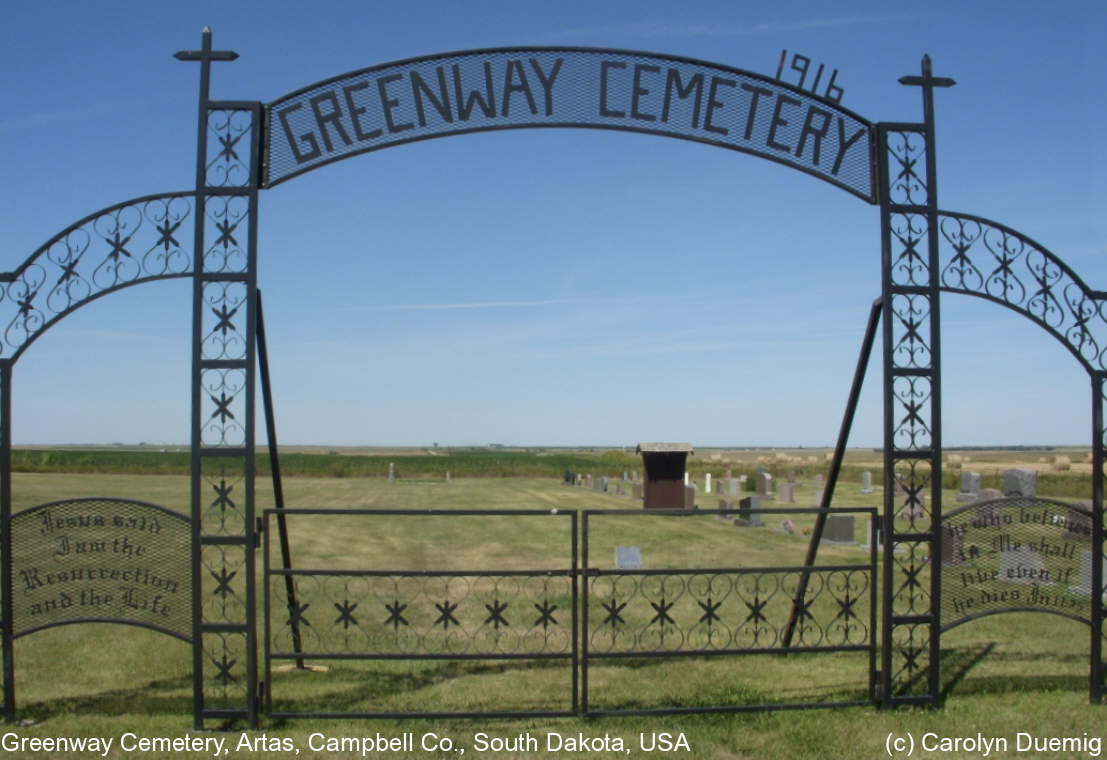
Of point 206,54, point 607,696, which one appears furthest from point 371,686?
point 206,54

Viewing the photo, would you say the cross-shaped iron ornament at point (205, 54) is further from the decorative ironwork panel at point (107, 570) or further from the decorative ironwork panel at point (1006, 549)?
the decorative ironwork panel at point (1006, 549)

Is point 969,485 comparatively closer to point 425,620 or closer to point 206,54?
point 425,620

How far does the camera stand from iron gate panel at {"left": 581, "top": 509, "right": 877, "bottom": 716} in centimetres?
583

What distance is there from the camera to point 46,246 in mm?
5938

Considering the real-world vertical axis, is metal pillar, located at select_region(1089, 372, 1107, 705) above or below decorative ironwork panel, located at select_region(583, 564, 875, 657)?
above

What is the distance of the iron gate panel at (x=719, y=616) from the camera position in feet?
19.1

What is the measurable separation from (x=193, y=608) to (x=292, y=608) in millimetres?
895

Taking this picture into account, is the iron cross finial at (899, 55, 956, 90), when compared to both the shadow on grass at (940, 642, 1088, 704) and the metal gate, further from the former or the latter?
the shadow on grass at (940, 642, 1088, 704)

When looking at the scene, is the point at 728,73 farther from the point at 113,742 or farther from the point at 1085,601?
the point at 113,742

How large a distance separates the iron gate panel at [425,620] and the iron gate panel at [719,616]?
0.33m

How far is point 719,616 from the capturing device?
8.35 meters

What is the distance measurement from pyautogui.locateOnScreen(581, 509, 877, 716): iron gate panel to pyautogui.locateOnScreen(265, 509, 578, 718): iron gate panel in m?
0.33

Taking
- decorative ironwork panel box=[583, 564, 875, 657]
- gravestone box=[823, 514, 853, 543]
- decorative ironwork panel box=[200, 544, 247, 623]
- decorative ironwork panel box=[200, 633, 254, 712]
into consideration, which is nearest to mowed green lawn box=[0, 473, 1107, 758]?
decorative ironwork panel box=[200, 633, 254, 712]

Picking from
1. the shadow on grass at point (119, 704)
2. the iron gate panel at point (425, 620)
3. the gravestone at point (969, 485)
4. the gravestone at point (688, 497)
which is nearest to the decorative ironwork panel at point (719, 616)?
the iron gate panel at point (425, 620)
